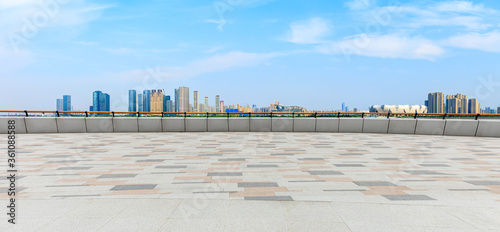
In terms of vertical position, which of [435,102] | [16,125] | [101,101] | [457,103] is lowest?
[16,125]

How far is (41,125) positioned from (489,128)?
1069 inches

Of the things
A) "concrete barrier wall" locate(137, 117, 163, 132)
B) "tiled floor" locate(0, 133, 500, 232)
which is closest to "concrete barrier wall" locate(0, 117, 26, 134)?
"concrete barrier wall" locate(137, 117, 163, 132)

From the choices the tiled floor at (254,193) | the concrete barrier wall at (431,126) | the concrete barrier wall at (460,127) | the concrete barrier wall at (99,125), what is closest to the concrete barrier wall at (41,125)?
the concrete barrier wall at (99,125)

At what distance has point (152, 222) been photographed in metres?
3.53

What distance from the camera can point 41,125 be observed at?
1747cm

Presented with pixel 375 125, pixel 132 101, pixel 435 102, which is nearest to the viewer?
pixel 375 125

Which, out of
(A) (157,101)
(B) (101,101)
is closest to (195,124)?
(A) (157,101)

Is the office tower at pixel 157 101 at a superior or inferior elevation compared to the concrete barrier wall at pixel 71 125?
superior

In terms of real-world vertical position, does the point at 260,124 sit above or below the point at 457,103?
below

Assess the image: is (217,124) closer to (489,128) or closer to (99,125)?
(99,125)

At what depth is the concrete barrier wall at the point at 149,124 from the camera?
1819cm

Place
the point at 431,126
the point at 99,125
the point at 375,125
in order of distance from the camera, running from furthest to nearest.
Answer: the point at 375,125, the point at 99,125, the point at 431,126

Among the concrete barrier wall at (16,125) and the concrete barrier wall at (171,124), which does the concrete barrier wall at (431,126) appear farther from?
the concrete barrier wall at (16,125)

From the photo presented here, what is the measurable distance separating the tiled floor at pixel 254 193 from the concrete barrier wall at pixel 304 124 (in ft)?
32.8
